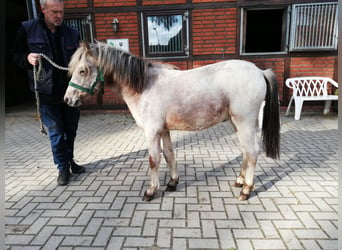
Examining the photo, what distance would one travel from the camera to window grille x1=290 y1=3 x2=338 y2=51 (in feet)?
19.4

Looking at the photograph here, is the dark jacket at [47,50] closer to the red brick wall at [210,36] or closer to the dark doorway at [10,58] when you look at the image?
the red brick wall at [210,36]

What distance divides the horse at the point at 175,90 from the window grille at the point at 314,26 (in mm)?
4759

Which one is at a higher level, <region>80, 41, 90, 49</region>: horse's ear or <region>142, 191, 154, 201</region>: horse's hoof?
<region>80, 41, 90, 49</region>: horse's ear

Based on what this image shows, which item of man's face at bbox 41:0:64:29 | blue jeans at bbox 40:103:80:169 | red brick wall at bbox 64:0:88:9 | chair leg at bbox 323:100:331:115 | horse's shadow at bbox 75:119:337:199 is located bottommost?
horse's shadow at bbox 75:119:337:199

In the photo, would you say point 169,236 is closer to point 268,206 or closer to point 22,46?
point 268,206

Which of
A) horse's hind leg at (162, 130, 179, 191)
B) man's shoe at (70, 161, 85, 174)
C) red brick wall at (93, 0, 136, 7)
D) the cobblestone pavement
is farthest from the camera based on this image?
red brick wall at (93, 0, 136, 7)

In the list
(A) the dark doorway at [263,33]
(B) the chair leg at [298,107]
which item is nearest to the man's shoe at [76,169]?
(B) the chair leg at [298,107]

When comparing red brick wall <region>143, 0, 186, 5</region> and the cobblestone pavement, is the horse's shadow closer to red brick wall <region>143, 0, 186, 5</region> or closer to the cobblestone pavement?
the cobblestone pavement

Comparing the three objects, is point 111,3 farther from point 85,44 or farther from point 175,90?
point 175,90

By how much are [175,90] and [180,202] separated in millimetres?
1256

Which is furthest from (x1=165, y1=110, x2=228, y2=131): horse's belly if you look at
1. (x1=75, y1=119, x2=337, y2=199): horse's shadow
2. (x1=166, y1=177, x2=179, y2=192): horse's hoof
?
(x1=75, y1=119, x2=337, y2=199): horse's shadow

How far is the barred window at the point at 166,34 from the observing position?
639 centimetres

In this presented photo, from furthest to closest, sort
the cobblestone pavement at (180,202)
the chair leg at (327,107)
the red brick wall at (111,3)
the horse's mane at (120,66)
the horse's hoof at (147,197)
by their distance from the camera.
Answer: the red brick wall at (111,3) < the chair leg at (327,107) < the horse's hoof at (147,197) < the horse's mane at (120,66) < the cobblestone pavement at (180,202)

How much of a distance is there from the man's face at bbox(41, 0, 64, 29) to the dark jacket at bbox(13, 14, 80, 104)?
101 millimetres
